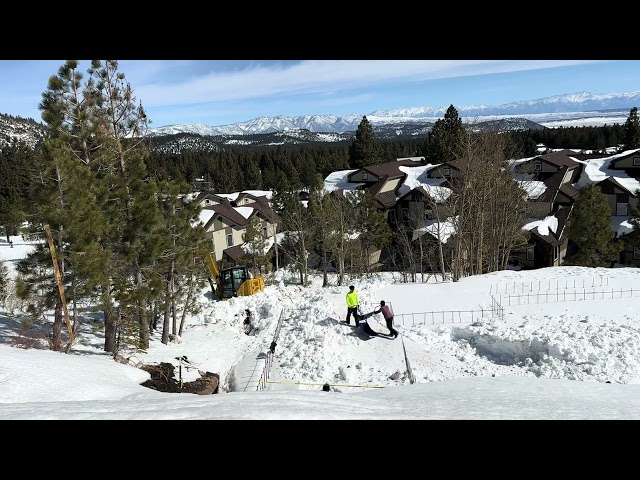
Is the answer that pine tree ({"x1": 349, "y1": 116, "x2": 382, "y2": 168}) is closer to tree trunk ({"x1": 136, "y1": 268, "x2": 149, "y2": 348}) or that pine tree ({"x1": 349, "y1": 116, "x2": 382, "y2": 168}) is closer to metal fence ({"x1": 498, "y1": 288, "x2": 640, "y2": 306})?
metal fence ({"x1": 498, "y1": 288, "x2": 640, "y2": 306})

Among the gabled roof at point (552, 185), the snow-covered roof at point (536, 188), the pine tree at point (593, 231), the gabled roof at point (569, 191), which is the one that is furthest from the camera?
the gabled roof at point (569, 191)

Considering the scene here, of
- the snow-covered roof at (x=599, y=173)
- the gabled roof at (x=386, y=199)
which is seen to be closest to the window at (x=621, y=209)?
the snow-covered roof at (x=599, y=173)

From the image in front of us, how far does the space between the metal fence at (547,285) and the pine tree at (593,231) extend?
8884mm

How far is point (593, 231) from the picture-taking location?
79.1 feet

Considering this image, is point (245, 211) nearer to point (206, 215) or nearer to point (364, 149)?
point (206, 215)

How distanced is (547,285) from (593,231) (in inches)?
420

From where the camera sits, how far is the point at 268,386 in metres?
11.1

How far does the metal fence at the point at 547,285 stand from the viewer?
1577cm

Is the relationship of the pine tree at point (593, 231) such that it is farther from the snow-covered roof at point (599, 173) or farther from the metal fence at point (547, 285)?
the snow-covered roof at point (599, 173)

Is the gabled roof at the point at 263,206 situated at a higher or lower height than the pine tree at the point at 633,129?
lower

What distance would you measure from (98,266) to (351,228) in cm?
1827

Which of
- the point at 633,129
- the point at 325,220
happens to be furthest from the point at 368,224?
the point at 633,129

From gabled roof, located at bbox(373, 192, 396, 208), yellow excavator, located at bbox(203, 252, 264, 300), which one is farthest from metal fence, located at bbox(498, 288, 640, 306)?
gabled roof, located at bbox(373, 192, 396, 208)
